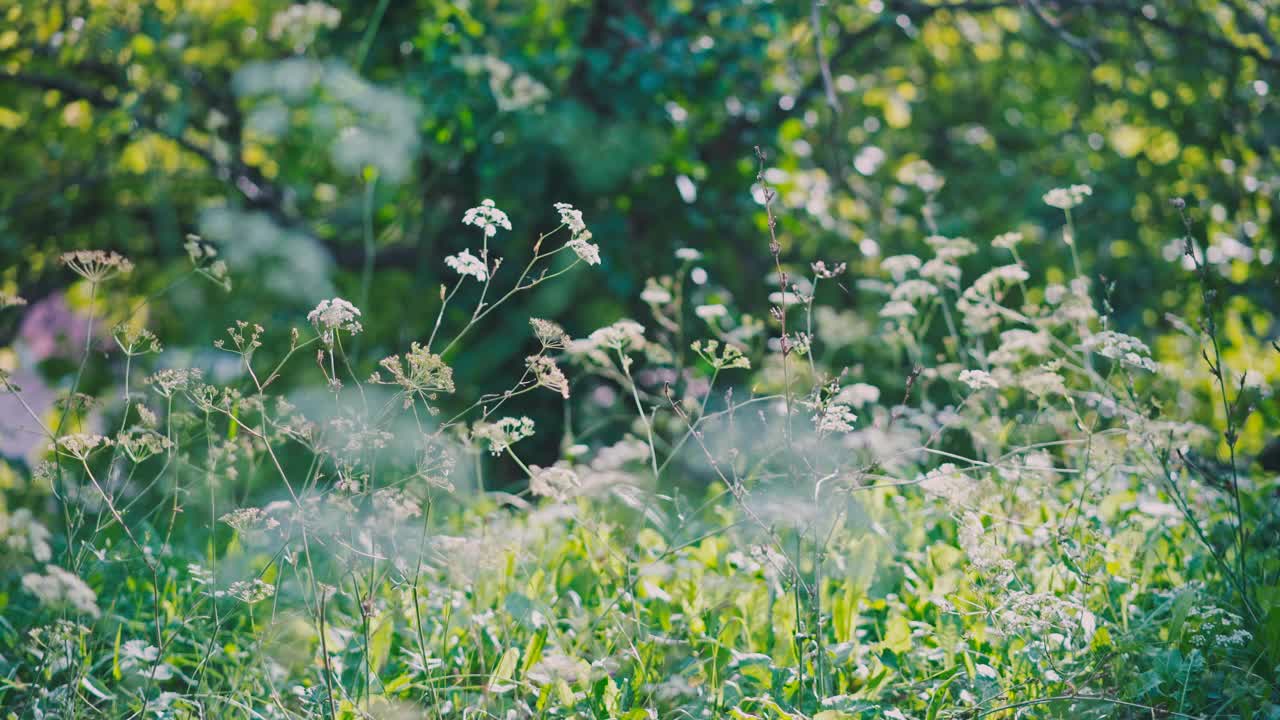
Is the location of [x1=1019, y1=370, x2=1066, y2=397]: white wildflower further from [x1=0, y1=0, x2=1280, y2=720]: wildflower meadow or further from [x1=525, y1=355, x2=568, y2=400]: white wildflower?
[x1=525, y1=355, x2=568, y2=400]: white wildflower

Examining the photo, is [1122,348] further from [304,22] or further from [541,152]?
[304,22]

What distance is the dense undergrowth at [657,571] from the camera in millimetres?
1422

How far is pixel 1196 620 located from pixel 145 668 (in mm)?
1658

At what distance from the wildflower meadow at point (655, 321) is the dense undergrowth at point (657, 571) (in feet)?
0.05

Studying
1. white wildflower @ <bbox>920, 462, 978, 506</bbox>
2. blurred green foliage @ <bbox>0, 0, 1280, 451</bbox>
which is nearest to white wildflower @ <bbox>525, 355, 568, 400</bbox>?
white wildflower @ <bbox>920, 462, 978, 506</bbox>

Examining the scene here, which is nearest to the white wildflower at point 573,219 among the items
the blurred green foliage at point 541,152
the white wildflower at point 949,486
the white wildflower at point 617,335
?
the white wildflower at point 617,335

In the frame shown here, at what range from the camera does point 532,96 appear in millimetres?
2768

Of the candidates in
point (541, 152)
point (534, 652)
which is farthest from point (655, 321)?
point (534, 652)

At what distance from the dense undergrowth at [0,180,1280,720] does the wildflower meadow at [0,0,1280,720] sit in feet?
0.05

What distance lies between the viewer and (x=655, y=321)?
9.80ft

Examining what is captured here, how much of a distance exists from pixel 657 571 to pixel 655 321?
1293 mm

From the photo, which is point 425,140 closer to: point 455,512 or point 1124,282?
point 455,512

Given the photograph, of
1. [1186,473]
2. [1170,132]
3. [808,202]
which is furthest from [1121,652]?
[1170,132]

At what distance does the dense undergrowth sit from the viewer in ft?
4.66
